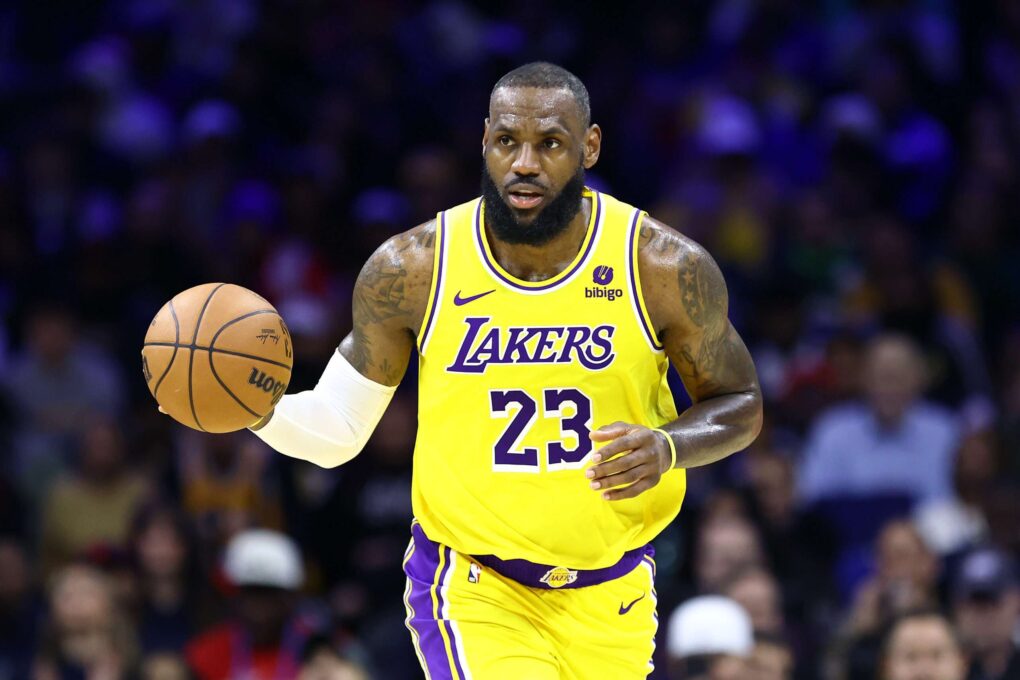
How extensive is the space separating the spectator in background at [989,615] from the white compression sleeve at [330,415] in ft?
14.5

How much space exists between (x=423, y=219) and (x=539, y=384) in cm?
667

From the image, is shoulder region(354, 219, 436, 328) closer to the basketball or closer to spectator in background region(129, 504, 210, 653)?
the basketball

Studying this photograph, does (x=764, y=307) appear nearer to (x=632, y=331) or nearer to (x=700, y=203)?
(x=700, y=203)

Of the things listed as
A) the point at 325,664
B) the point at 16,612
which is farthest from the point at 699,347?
the point at 16,612

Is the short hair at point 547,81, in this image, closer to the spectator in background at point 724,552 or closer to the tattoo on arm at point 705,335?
the tattoo on arm at point 705,335

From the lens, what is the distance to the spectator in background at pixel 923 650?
27.4 feet

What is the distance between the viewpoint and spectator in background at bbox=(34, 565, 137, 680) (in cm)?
910

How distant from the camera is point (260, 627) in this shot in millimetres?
9000

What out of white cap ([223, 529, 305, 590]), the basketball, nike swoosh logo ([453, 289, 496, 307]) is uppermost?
nike swoosh logo ([453, 289, 496, 307])

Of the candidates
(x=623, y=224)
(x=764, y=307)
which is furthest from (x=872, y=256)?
(x=623, y=224)

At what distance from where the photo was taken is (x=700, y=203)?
12.2m

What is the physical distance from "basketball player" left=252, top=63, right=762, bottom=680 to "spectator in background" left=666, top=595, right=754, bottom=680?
87.6 inches

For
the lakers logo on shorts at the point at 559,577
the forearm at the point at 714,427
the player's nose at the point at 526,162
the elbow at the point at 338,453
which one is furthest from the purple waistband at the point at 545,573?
the player's nose at the point at 526,162

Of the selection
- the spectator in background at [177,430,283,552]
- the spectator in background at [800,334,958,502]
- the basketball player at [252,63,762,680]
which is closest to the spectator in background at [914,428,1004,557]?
the spectator in background at [800,334,958,502]
